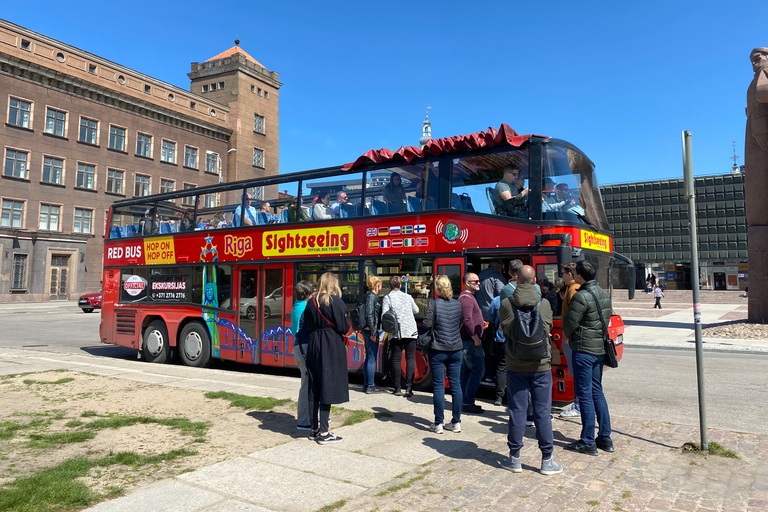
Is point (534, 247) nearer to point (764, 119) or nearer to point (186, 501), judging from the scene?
point (186, 501)

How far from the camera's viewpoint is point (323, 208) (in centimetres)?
993

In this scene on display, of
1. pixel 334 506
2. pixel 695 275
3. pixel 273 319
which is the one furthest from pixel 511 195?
pixel 334 506

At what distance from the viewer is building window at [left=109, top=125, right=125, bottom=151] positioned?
46.6m

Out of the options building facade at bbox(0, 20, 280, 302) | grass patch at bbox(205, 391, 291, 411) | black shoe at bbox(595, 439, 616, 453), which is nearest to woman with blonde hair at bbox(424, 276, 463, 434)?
black shoe at bbox(595, 439, 616, 453)

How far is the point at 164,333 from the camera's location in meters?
12.5

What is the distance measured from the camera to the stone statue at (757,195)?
19.8 metres

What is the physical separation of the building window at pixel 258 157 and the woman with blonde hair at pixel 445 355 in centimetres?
5573

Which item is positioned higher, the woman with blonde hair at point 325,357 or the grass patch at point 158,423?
the woman with blonde hair at point 325,357

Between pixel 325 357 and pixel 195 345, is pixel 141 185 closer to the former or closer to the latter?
pixel 195 345

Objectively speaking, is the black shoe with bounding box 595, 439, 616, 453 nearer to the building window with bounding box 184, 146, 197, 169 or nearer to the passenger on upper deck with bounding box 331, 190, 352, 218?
the passenger on upper deck with bounding box 331, 190, 352, 218

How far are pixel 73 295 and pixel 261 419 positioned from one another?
43.0 m

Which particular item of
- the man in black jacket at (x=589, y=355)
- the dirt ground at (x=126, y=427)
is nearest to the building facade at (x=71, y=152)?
the dirt ground at (x=126, y=427)

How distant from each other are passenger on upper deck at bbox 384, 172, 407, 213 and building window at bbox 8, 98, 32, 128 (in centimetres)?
4146

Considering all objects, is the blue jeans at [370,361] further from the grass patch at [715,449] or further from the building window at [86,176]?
the building window at [86,176]
